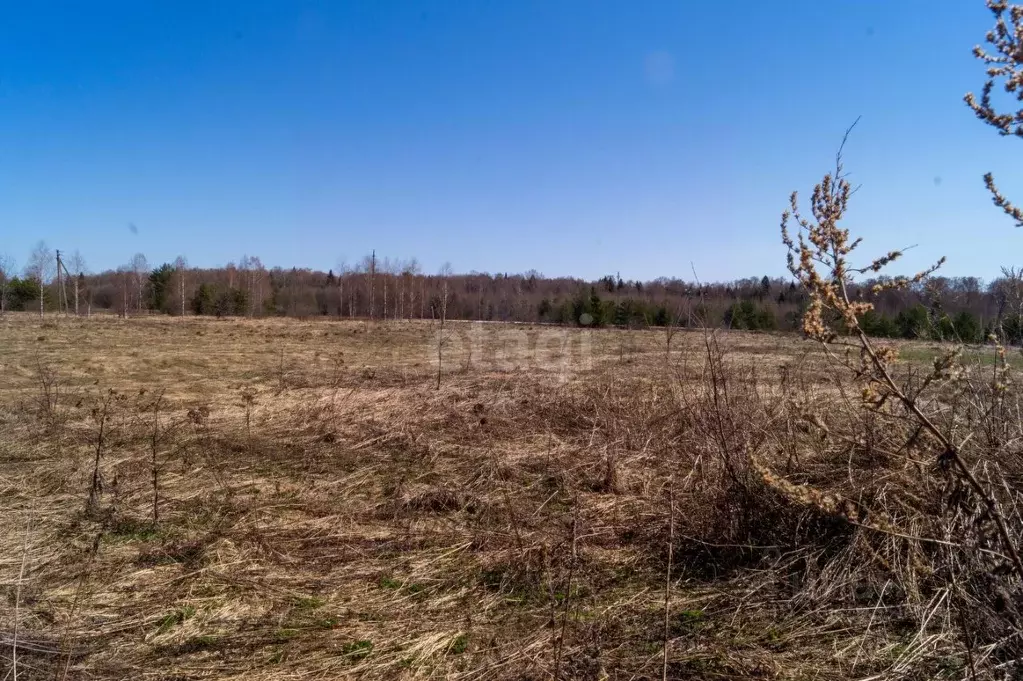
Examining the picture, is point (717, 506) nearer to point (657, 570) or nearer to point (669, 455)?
point (657, 570)

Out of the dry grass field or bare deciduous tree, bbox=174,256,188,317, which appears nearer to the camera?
the dry grass field

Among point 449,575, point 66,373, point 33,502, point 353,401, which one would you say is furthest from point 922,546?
point 66,373

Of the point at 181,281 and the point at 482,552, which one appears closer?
the point at 482,552

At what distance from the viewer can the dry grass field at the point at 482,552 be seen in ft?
8.74

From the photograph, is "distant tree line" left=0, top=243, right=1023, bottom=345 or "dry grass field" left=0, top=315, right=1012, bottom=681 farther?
"distant tree line" left=0, top=243, right=1023, bottom=345

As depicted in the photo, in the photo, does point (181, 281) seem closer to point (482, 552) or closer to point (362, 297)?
point (362, 297)

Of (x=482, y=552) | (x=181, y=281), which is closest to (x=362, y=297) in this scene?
(x=181, y=281)

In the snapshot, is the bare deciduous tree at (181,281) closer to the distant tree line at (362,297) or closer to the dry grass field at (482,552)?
the distant tree line at (362,297)

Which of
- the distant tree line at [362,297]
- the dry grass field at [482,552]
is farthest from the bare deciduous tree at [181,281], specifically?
the dry grass field at [482,552]

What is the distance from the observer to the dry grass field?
2664 millimetres

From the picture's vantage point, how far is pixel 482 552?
3861 mm

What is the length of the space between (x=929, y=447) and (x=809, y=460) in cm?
100

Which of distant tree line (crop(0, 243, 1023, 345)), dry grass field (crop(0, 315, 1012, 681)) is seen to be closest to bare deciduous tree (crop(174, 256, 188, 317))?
distant tree line (crop(0, 243, 1023, 345))

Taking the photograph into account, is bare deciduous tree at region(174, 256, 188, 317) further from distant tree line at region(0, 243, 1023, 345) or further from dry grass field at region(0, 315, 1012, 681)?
dry grass field at region(0, 315, 1012, 681)
